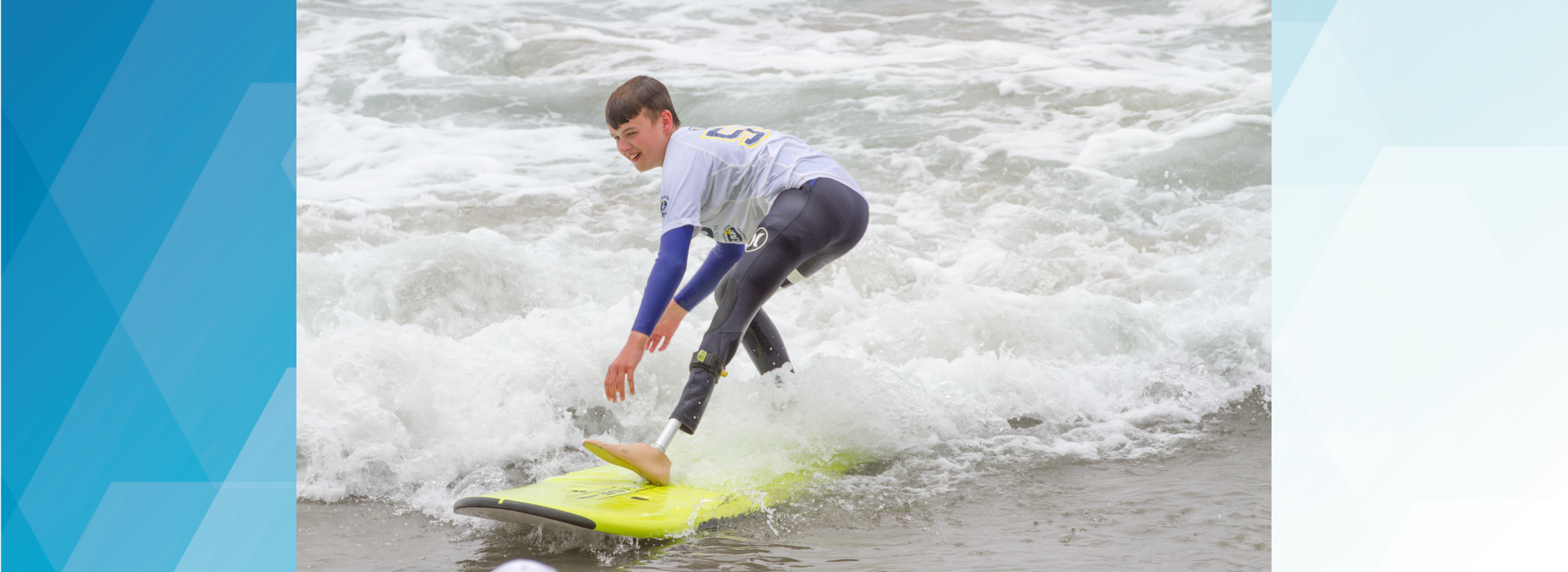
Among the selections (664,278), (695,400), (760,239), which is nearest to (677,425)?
(695,400)

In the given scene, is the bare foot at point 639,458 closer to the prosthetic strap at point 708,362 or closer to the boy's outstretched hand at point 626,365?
the boy's outstretched hand at point 626,365

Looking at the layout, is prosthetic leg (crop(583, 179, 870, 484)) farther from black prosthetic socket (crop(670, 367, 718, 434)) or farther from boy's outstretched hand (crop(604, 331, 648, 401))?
boy's outstretched hand (crop(604, 331, 648, 401))

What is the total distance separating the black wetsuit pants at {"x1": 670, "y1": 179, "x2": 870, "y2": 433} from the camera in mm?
2955

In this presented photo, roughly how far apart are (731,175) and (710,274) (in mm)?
292

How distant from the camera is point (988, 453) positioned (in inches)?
144

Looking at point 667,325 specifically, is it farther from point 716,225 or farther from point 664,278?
point 716,225

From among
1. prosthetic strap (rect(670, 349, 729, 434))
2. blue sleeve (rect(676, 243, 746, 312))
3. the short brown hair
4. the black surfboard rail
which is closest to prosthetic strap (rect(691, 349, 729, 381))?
prosthetic strap (rect(670, 349, 729, 434))

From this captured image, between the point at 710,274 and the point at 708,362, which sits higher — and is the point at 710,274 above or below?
above

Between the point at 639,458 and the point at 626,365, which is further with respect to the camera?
the point at 639,458

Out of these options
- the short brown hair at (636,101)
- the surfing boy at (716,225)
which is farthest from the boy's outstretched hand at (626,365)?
the short brown hair at (636,101)

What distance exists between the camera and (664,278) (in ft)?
9.14

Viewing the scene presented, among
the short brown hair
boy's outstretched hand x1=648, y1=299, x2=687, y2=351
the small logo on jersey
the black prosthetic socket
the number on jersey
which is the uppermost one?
the short brown hair

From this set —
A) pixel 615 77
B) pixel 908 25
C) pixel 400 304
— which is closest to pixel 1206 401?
pixel 400 304

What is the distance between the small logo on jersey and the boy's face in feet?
1.09
